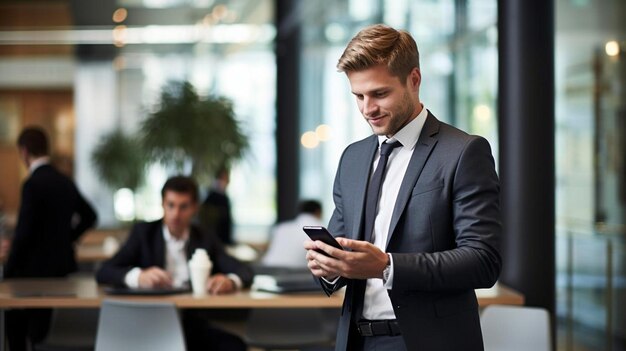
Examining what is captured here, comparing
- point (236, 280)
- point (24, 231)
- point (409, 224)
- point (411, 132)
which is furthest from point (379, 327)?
point (24, 231)

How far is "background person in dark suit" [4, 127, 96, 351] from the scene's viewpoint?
5.62 metres

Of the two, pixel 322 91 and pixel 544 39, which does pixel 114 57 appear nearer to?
pixel 322 91

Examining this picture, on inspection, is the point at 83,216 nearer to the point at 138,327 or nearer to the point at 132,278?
the point at 132,278

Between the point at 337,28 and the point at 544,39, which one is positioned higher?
the point at 337,28

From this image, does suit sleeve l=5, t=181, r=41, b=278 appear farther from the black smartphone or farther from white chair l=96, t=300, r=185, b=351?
the black smartphone

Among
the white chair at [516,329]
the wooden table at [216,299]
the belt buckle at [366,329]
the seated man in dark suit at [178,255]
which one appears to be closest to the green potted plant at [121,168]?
the seated man in dark suit at [178,255]

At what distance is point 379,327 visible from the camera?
102 inches

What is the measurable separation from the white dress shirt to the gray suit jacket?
0.14 feet

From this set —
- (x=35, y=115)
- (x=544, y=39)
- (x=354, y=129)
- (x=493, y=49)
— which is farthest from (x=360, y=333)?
(x=35, y=115)

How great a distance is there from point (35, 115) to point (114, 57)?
124 inches

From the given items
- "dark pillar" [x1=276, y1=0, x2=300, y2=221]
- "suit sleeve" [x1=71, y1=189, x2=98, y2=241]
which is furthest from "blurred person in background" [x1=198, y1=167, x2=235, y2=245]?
"suit sleeve" [x1=71, y1=189, x2=98, y2=241]

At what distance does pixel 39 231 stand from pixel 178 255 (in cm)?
119

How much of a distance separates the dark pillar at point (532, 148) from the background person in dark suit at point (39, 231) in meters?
2.76

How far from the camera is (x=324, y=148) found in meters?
11.6
